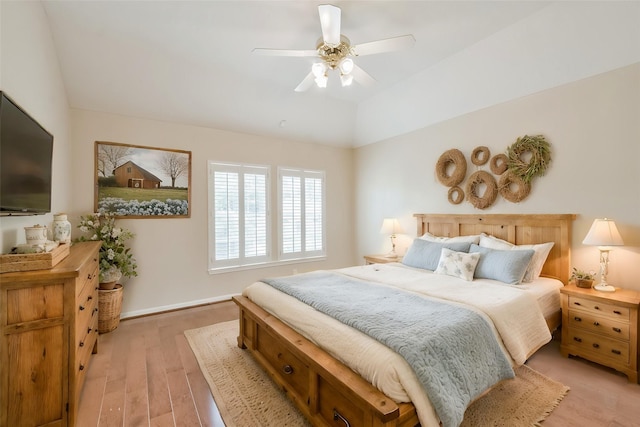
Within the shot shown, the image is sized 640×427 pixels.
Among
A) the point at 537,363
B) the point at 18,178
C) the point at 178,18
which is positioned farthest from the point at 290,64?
the point at 537,363

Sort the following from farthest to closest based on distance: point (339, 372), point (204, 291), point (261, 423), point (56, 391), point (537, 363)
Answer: point (204, 291) → point (537, 363) → point (261, 423) → point (56, 391) → point (339, 372)

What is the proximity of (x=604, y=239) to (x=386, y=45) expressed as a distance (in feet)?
8.02

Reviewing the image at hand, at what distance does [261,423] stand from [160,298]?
2706 mm

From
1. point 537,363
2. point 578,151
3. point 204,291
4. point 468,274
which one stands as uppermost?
point 578,151

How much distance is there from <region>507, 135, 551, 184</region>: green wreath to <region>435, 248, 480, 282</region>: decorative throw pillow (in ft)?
3.51

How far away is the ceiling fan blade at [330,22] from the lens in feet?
6.54

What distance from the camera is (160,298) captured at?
3.90m

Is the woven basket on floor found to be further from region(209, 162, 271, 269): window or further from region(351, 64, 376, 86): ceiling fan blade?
region(351, 64, 376, 86): ceiling fan blade

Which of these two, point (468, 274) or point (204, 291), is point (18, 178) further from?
point (468, 274)

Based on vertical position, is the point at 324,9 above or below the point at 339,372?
above

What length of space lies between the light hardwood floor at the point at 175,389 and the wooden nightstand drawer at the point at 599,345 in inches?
5.8

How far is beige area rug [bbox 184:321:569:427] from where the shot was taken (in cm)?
189

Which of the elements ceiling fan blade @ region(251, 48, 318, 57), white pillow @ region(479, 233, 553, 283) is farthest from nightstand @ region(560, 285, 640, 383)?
ceiling fan blade @ region(251, 48, 318, 57)

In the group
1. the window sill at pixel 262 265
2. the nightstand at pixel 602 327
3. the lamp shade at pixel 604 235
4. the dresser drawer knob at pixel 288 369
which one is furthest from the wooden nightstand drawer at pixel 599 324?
the window sill at pixel 262 265
